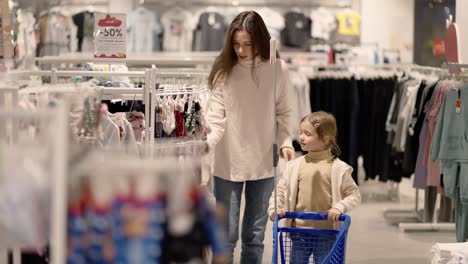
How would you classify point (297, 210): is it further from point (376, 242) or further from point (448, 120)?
point (376, 242)

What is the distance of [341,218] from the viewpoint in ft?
12.7

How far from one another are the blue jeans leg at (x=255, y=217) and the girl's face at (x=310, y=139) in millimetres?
375

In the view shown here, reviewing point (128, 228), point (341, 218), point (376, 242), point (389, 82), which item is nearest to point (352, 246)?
point (376, 242)

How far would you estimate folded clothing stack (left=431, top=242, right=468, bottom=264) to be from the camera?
14.2 feet

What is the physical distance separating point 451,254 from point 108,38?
90.5 inches

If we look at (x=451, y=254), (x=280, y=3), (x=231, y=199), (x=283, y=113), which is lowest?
(x=451, y=254)

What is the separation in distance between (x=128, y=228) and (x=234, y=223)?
235 centimetres

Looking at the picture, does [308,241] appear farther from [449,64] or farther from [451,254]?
[449,64]

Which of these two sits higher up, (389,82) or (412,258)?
(389,82)

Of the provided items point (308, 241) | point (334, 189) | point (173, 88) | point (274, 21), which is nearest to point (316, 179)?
point (334, 189)

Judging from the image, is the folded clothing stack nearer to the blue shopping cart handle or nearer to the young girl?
the young girl

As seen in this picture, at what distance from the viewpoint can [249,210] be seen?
4.56 metres

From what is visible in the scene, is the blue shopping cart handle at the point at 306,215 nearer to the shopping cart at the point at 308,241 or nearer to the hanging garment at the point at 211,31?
the shopping cart at the point at 308,241

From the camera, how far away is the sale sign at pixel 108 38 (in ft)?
16.3
